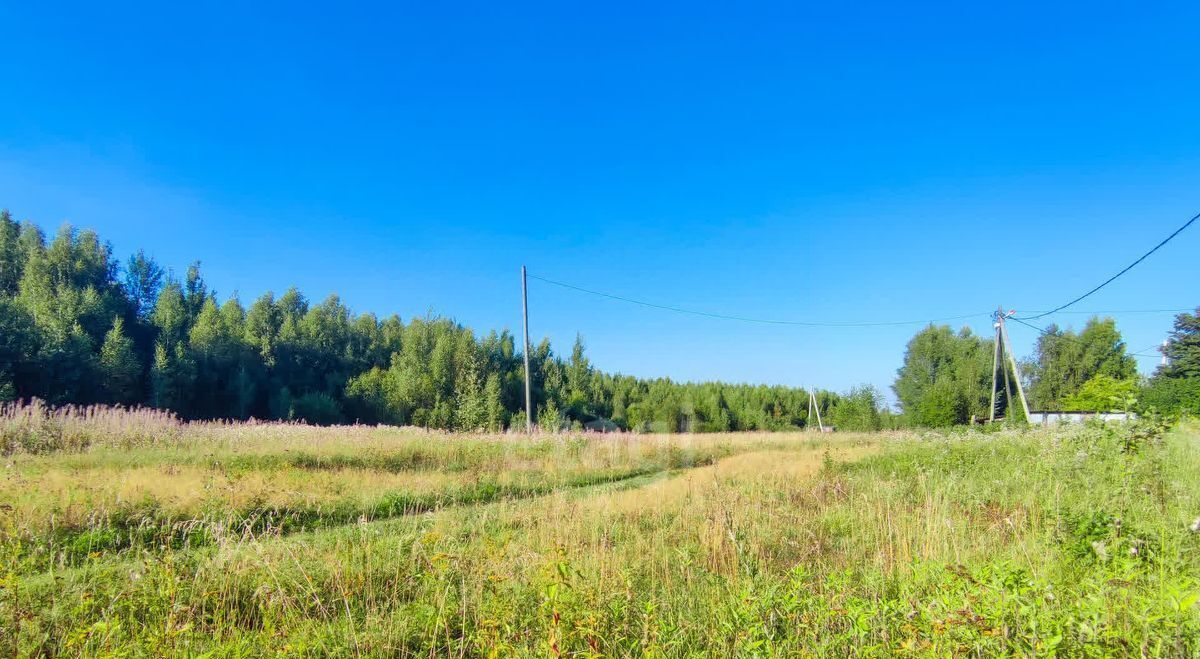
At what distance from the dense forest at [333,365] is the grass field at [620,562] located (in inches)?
526

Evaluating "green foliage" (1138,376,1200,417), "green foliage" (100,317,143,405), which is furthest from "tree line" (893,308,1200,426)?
"green foliage" (100,317,143,405)

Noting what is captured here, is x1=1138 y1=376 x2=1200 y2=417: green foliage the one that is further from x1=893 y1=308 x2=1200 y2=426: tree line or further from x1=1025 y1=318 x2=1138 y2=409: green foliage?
x1=1025 y1=318 x2=1138 y2=409: green foliage

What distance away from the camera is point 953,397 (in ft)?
105

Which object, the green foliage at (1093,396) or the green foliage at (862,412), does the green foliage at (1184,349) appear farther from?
the green foliage at (862,412)

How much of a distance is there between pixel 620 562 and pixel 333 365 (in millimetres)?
38031

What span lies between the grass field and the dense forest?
43.9 feet

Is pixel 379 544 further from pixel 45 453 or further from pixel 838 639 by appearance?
pixel 45 453

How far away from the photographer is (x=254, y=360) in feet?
103

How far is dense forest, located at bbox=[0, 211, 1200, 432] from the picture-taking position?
73.9ft

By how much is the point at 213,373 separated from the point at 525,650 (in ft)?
109

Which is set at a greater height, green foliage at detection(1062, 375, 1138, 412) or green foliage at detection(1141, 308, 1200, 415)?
green foliage at detection(1141, 308, 1200, 415)

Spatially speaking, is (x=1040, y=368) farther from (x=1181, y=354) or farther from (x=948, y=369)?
(x=1181, y=354)

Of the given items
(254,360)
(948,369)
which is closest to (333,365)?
(254,360)

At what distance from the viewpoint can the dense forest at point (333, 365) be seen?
22.5 meters
